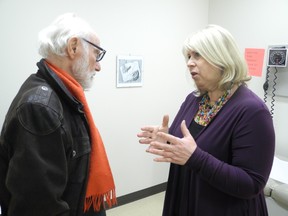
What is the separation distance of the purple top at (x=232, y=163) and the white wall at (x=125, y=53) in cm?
126

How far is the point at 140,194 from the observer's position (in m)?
2.66

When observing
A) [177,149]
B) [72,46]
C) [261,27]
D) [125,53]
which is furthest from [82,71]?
[261,27]

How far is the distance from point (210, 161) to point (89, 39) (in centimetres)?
71

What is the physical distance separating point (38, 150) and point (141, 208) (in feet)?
6.19

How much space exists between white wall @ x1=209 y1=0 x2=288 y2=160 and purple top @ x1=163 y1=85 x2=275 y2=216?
1345 millimetres

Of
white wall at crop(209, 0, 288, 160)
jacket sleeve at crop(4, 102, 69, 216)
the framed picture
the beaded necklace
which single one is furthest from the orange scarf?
white wall at crop(209, 0, 288, 160)

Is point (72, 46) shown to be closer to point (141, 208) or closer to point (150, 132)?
point (150, 132)

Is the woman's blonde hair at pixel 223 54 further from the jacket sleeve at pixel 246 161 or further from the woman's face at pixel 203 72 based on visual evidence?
the jacket sleeve at pixel 246 161

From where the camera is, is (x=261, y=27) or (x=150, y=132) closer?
(x=150, y=132)

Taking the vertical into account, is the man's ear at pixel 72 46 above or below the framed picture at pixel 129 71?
above

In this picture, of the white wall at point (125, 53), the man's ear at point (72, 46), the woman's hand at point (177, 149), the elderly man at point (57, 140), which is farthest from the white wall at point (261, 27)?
the man's ear at point (72, 46)

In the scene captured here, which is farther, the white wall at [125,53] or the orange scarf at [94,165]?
the white wall at [125,53]

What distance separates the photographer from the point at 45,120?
33.6 inches

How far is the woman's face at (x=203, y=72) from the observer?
1148mm
